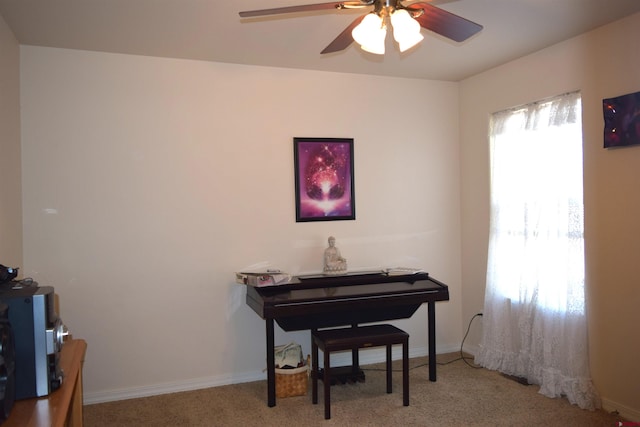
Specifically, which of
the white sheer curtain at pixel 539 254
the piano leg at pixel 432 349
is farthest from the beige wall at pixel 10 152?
the white sheer curtain at pixel 539 254

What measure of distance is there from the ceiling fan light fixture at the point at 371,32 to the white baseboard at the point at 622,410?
2.66 meters

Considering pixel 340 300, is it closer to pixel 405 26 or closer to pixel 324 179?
pixel 324 179

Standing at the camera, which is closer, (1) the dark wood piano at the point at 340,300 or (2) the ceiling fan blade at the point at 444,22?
(2) the ceiling fan blade at the point at 444,22

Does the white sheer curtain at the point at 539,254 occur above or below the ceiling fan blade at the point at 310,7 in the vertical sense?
below

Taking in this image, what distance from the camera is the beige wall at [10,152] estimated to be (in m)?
Result: 2.70

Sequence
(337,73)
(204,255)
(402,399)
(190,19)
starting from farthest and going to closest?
(337,73), (204,255), (402,399), (190,19)

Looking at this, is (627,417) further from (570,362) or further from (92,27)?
(92,27)

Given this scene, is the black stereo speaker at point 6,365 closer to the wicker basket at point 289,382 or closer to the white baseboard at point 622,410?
the wicker basket at point 289,382

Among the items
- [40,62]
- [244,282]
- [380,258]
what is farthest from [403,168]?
[40,62]

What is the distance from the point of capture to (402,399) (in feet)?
10.8

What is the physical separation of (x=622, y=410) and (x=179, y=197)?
3.26 meters

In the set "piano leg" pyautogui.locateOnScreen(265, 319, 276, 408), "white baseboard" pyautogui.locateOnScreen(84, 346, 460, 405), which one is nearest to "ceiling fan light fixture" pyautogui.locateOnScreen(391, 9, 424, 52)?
"piano leg" pyautogui.locateOnScreen(265, 319, 276, 408)

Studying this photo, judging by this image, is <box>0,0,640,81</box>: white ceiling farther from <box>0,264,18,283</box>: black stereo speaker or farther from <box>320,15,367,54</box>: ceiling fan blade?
<box>0,264,18,283</box>: black stereo speaker

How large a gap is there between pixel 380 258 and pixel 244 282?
4.17 feet
